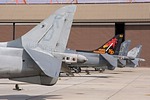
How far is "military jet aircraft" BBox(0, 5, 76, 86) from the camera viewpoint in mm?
12477

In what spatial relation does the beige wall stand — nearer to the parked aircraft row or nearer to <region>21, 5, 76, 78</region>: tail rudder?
the parked aircraft row

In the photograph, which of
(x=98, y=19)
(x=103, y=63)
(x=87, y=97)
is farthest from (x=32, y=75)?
(x=98, y=19)

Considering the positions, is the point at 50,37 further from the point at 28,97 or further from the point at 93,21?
the point at 93,21

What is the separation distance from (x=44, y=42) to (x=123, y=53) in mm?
31087

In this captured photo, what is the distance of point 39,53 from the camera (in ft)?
42.0

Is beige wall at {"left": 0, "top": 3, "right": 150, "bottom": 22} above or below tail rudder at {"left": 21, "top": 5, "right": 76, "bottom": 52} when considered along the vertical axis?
above

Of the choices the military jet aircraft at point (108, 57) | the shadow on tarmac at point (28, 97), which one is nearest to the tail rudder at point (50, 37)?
the shadow on tarmac at point (28, 97)

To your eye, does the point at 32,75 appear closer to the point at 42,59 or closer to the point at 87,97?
the point at 42,59

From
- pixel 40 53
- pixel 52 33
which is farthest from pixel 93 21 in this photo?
pixel 40 53

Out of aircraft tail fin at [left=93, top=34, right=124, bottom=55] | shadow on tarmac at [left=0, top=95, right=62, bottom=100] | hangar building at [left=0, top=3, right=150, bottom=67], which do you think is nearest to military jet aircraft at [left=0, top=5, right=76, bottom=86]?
shadow on tarmac at [left=0, top=95, right=62, bottom=100]

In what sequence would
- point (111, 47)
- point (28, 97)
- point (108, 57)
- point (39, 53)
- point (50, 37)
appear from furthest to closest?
1. point (111, 47)
2. point (108, 57)
3. point (28, 97)
4. point (50, 37)
5. point (39, 53)

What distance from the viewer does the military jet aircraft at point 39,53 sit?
40.9 feet

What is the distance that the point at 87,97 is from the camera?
49.7ft

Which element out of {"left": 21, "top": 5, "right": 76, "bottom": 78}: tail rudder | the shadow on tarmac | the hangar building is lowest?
the shadow on tarmac
